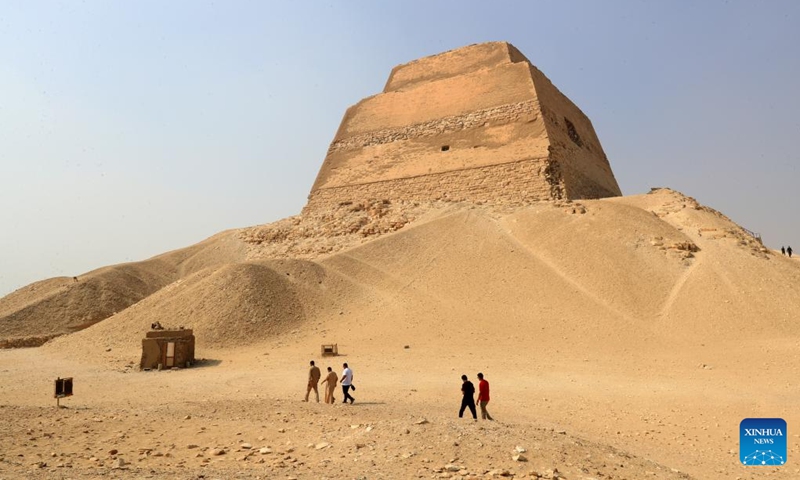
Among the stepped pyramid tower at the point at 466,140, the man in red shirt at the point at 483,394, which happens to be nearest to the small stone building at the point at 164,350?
the man in red shirt at the point at 483,394

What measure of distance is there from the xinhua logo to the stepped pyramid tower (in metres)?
15.8

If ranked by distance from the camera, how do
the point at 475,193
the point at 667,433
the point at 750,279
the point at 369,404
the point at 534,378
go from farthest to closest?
the point at 475,193
the point at 750,279
the point at 534,378
the point at 369,404
the point at 667,433

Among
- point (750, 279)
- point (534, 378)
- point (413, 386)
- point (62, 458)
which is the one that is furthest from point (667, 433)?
point (750, 279)

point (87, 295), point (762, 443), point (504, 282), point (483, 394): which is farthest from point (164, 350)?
point (87, 295)

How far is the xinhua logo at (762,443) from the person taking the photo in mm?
5793

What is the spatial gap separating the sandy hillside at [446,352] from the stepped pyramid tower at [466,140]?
1.92 m

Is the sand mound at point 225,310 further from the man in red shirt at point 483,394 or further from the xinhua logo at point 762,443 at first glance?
the xinhua logo at point 762,443

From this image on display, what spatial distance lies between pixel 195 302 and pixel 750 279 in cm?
1605

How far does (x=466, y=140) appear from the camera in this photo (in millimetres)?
25953

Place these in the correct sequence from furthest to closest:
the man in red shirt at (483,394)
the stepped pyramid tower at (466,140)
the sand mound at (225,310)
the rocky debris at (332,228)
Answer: the stepped pyramid tower at (466,140) < the rocky debris at (332,228) < the sand mound at (225,310) < the man in red shirt at (483,394)

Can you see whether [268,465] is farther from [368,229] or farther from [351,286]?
[368,229]

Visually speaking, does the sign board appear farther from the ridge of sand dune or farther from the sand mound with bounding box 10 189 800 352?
the ridge of sand dune

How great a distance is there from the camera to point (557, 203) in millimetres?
21328

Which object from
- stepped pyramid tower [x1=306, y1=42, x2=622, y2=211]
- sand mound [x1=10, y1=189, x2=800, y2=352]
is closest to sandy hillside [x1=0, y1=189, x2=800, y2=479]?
sand mound [x1=10, y1=189, x2=800, y2=352]
